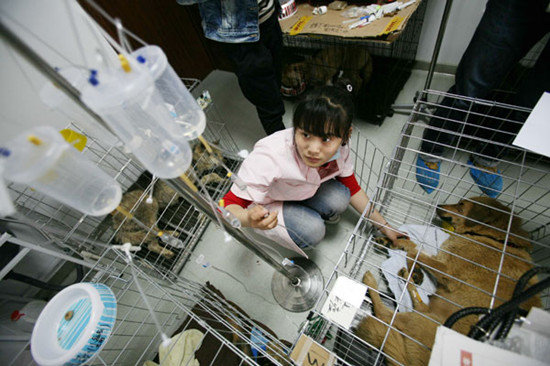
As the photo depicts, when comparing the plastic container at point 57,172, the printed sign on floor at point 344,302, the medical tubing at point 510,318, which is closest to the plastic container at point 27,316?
the plastic container at point 57,172

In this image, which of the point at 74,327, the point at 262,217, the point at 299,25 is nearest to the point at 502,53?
the point at 299,25

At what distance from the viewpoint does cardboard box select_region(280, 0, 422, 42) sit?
1256 millimetres

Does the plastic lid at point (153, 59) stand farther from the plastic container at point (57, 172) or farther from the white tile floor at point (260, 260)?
the white tile floor at point (260, 260)

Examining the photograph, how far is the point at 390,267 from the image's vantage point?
3.34ft

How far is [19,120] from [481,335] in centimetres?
174

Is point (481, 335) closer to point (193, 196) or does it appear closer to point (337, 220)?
point (193, 196)

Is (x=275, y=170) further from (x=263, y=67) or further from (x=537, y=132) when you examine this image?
(x=537, y=132)

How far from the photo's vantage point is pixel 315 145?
34.2 inches

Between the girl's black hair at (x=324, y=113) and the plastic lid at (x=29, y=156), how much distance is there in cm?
66

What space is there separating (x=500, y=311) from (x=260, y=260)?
107cm

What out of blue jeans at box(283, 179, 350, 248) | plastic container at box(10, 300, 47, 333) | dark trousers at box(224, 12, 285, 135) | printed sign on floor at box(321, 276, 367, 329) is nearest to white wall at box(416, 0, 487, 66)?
dark trousers at box(224, 12, 285, 135)

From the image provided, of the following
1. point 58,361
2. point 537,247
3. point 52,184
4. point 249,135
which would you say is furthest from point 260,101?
point 537,247

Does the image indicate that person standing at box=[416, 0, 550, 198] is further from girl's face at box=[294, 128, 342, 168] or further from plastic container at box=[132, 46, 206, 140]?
plastic container at box=[132, 46, 206, 140]

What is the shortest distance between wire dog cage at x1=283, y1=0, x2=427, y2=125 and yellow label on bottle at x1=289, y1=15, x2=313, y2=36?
75mm
